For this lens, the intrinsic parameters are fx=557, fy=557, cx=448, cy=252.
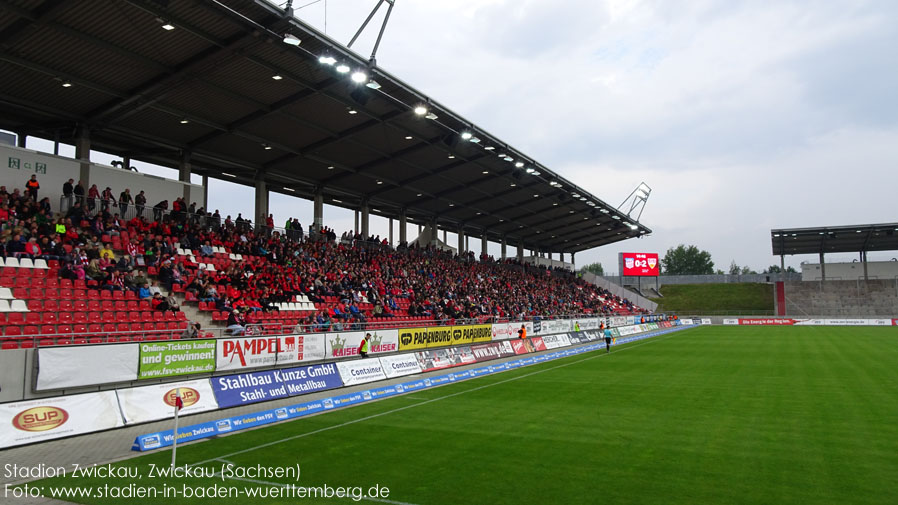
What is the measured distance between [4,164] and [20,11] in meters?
6.56

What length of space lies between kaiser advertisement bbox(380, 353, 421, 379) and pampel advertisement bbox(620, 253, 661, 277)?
6167 cm

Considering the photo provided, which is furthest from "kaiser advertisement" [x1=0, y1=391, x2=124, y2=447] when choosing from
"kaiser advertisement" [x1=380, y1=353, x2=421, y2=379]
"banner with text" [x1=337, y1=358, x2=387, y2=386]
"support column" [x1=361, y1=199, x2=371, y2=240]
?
"support column" [x1=361, y1=199, x2=371, y2=240]

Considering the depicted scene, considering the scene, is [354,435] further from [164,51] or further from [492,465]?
[164,51]

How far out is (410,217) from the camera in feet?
161

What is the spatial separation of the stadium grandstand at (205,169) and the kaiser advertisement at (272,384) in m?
3.17

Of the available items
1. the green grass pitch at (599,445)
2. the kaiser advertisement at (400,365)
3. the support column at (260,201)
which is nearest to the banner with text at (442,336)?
the kaiser advertisement at (400,365)

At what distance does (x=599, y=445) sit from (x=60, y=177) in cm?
2255

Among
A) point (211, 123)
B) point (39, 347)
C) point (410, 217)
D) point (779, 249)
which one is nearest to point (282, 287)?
point (211, 123)

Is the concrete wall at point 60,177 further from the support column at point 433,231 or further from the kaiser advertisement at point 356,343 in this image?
the support column at point 433,231

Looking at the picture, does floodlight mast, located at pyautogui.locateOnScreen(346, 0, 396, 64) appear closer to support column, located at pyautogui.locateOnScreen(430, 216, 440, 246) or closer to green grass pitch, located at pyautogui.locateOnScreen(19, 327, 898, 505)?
A: green grass pitch, located at pyautogui.locateOnScreen(19, 327, 898, 505)

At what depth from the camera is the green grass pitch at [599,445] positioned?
26.1 feet

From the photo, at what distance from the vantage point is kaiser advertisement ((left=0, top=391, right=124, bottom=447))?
10.5m

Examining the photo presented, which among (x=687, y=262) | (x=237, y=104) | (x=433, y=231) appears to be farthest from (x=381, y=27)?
(x=687, y=262)

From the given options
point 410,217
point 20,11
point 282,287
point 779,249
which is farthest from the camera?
point 779,249
